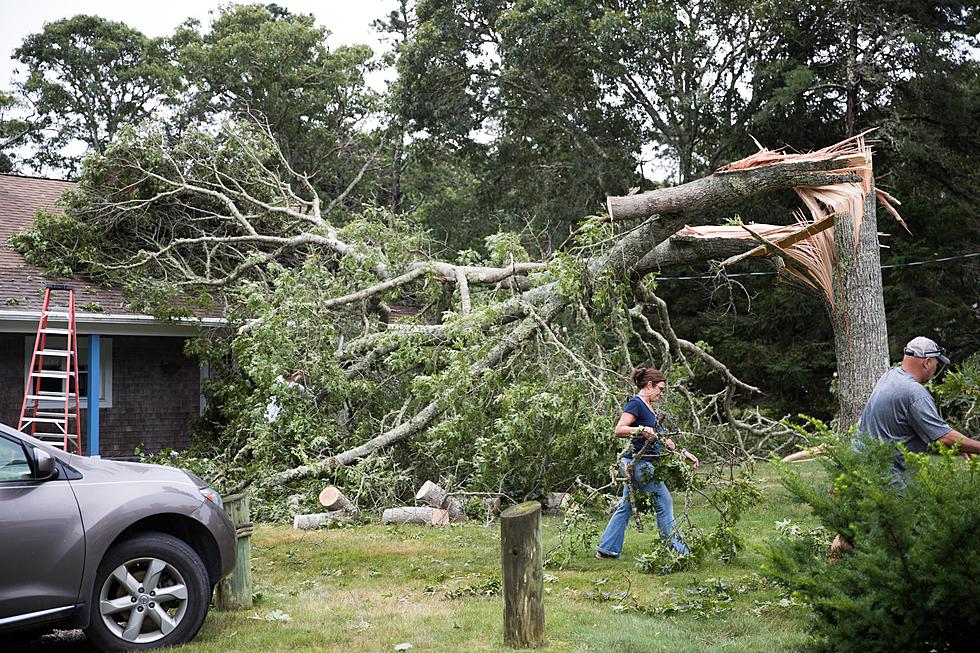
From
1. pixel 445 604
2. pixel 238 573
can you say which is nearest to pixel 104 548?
pixel 238 573

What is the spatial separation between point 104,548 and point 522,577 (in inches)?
86.9

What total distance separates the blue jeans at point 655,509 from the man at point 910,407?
1.90 meters

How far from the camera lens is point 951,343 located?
19.3m

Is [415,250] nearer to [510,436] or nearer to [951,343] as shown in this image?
[510,436]

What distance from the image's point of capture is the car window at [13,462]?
4.69 meters

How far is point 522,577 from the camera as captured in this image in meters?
4.95

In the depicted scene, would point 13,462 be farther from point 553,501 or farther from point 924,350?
point 553,501

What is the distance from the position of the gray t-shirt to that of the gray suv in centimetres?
394

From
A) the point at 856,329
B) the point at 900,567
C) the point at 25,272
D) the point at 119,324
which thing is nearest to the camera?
the point at 900,567

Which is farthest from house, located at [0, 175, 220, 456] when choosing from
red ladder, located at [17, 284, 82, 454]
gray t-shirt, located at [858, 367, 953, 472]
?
gray t-shirt, located at [858, 367, 953, 472]

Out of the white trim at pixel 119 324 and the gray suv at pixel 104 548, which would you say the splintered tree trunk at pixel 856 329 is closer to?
the gray suv at pixel 104 548

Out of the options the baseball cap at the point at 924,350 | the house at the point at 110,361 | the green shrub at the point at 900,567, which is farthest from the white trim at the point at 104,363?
the green shrub at the point at 900,567

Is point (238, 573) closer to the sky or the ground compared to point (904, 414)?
closer to the ground

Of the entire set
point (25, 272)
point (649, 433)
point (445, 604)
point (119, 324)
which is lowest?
point (445, 604)
